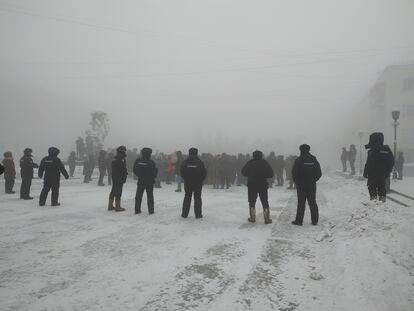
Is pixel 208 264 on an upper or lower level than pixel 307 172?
lower

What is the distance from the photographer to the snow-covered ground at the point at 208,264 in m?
3.94

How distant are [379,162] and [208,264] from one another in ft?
18.9

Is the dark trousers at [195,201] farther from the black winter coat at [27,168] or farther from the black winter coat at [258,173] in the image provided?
the black winter coat at [27,168]

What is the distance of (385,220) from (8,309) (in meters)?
6.24

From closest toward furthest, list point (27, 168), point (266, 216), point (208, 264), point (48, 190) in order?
point (208, 264) → point (266, 216) → point (48, 190) → point (27, 168)

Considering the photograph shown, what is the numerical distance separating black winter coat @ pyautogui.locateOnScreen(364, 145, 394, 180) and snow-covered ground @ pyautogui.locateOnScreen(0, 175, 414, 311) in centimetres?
141

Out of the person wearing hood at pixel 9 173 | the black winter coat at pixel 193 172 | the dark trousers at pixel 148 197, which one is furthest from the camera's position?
the person wearing hood at pixel 9 173

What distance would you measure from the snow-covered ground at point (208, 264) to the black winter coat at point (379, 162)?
4.63 feet

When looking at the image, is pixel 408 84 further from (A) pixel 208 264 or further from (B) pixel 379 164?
(A) pixel 208 264

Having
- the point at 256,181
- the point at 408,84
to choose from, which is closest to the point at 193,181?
the point at 256,181

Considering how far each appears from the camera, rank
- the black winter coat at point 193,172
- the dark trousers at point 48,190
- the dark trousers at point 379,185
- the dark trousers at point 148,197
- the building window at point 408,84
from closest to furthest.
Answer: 1. the dark trousers at point 379,185
2. the black winter coat at point 193,172
3. the dark trousers at point 148,197
4. the dark trousers at point 48,190
5. the building window at point 408,84

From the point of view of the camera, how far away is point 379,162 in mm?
8672

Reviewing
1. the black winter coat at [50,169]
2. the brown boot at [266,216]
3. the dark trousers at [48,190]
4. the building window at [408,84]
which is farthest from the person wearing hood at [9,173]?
the building window at [408,84]

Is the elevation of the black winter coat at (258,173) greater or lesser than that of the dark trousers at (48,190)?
greater
